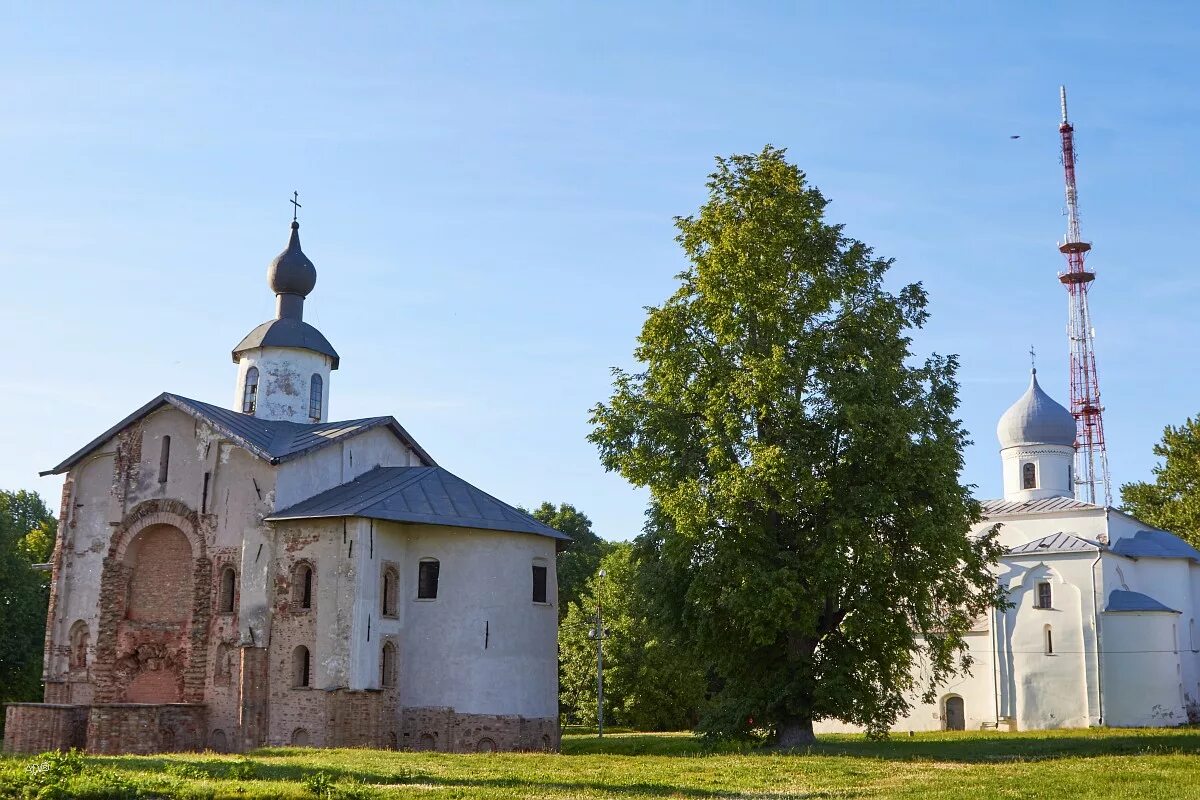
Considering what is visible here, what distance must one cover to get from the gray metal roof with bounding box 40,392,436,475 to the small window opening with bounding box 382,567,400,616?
351 centimetres

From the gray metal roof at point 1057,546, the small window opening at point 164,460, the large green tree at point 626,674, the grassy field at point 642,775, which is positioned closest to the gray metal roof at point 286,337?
the small window opening at point 164,460

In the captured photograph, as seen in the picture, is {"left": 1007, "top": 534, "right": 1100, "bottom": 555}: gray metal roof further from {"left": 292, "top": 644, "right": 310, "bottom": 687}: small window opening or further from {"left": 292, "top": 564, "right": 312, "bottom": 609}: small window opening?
{"left": 292, "top": 644, "right": 310, "bottom": 687}: small window opening

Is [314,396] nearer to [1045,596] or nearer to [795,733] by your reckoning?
[795,733]

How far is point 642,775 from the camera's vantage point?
55.7 feet

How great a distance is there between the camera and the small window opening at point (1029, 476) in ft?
139

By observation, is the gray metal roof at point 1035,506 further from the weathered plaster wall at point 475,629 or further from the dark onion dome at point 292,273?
the dark onion dome at point 292,273

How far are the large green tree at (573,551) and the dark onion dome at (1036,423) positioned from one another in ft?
65.2

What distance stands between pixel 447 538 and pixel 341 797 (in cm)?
1432

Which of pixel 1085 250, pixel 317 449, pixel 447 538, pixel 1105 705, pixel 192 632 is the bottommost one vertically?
pixel 1105 705

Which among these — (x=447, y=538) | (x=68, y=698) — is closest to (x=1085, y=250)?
(x=447, y=538)

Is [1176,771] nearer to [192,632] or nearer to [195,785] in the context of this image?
[195,785]

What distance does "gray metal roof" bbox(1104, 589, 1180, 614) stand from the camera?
123 ft

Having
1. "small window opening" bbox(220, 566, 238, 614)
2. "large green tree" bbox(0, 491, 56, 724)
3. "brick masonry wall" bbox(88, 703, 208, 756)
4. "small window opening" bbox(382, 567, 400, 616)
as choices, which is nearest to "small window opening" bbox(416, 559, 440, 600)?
"small window opening" bbox(382, 567, 400, 616)

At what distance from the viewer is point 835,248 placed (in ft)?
76.8
